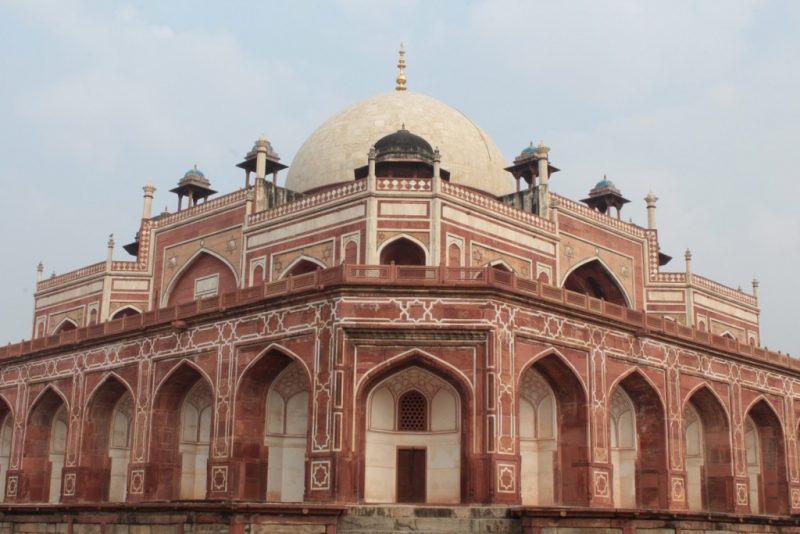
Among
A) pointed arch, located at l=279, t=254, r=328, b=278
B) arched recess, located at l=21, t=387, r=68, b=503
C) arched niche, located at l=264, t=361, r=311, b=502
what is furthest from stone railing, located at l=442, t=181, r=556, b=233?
arched recess, located at l=21, t=387, r=68, b=503

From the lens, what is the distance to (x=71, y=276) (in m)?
35.2

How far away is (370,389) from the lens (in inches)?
888

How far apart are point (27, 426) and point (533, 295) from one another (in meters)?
16.5

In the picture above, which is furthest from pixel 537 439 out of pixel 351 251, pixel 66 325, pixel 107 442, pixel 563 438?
pixel 66 325

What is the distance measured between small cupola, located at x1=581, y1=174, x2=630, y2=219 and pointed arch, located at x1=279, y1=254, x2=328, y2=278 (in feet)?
39.3

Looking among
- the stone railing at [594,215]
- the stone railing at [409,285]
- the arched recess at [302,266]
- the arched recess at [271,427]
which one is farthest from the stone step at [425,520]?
the stone railing at [594,215]

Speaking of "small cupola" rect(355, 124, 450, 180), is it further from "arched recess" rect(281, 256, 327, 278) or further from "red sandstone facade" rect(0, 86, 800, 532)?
"arched recess" rect(281, 256, 327, 278)

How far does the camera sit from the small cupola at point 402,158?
28.2 meters

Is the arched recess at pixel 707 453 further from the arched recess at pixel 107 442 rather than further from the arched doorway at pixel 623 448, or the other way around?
the arched recess at pixel 107 442

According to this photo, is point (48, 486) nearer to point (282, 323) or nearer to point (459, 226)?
point (282, 323)

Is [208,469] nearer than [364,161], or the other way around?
[208,469]

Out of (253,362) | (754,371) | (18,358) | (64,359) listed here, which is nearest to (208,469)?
(253,362)

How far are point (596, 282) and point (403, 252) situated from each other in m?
7.89

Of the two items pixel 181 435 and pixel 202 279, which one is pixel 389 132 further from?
pixel 181 435
